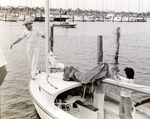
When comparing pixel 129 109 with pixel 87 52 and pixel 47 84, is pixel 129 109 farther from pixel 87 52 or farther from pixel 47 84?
pixel 87 52

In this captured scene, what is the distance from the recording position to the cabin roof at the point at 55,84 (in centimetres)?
547

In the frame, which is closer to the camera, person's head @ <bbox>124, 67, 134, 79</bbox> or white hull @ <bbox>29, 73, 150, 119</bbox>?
person's head @ <bbox>124, 67, 134, 79</bbox>

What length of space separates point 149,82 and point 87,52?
37.4 ft

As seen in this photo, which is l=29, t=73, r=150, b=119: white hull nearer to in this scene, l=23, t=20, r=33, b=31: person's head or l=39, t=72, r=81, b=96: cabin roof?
l=39, t=72, r=81, b=96: cabin roof

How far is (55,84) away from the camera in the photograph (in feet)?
19.2

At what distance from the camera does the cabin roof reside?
5467 mm

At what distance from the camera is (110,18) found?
76438 millimetres

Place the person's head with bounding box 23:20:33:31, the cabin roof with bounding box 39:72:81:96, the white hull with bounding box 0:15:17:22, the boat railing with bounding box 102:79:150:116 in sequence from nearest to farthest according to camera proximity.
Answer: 1. the boat railing with bounding box 102:79:150:116
2. the cabin roof with bounding box 39:72:81:96
3. the person's head with bounding box 23:20:33:31
4. the white hull with bounding box 0:15:17:22

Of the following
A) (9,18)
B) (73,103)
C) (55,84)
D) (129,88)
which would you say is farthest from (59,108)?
(9,18)

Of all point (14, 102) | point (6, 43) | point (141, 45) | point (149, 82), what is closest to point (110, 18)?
Answer: point (141, 45)

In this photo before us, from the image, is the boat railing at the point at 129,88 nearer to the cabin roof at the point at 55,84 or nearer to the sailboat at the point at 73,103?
the sailboat at the point at 73,103

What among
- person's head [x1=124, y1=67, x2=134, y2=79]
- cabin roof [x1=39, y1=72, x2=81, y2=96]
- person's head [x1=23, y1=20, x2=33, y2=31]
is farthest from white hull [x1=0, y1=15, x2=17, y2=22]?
person's head [x1=124, y1=67, x2=134, y2=79]

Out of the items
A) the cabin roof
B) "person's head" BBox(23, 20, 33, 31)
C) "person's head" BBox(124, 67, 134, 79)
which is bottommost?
the cabin roof

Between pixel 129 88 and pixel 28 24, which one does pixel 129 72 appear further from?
pixel 28 24
